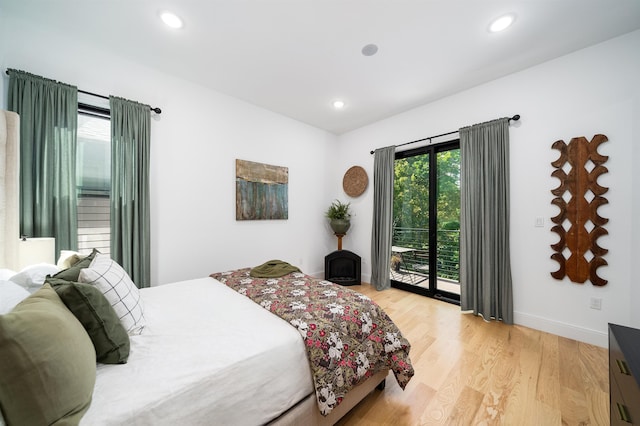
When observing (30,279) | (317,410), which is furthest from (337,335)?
(30,279)

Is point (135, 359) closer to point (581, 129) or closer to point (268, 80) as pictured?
point (268, 80)

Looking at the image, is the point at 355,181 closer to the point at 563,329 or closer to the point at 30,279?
the point at 563,329

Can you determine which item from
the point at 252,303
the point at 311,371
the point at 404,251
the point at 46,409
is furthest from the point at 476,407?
the point at 404,251

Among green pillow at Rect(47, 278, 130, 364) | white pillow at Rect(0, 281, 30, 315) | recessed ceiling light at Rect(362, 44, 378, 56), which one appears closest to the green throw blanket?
green pillow at Rect(47, 278, 130, 364)

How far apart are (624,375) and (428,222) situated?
2.68 m

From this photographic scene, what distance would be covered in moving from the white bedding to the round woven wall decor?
306cm

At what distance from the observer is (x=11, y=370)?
1.94 feet

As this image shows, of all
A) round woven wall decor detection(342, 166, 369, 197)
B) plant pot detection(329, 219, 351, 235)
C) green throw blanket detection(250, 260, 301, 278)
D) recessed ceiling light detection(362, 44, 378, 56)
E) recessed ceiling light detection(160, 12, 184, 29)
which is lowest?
green throw blanket detection(250, 260, 301, 278)

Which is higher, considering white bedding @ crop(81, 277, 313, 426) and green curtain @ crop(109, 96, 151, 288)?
green curtain @ crop(109, 96, 151, 288)

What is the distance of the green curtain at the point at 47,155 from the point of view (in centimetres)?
191

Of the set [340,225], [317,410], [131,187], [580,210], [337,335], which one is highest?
[131,187]

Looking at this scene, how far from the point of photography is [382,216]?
383cm

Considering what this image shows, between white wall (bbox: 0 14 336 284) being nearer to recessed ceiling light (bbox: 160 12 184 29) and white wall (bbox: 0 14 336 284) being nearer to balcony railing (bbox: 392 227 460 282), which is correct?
recessed ceiling light (bbox: 160 12 184 29)

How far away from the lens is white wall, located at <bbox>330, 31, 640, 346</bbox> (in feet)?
6.80
